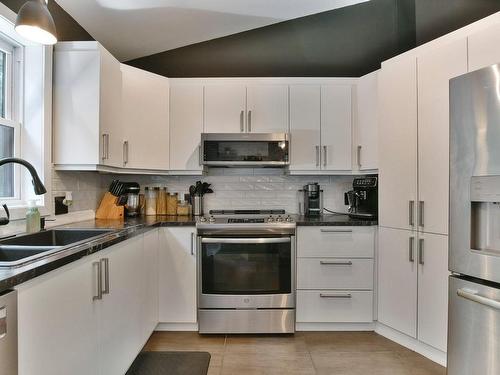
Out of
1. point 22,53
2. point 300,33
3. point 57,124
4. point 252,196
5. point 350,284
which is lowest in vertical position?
point 350,284

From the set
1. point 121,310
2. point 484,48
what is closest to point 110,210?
point 121,310

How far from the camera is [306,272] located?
2.62 m

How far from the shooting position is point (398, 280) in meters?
2.44

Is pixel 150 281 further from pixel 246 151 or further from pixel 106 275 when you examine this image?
pixel 246 151

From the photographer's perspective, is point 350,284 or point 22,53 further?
point 350,284

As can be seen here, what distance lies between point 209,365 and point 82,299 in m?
1.17

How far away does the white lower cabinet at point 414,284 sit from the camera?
2164 millimetres

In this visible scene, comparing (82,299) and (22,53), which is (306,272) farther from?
(22,53)

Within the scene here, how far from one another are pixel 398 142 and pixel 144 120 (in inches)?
81.3

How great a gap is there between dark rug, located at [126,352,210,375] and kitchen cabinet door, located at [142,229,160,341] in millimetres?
145

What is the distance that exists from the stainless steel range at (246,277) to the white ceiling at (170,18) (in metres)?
1.73

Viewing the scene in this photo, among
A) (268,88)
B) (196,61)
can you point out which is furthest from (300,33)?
(196,61)

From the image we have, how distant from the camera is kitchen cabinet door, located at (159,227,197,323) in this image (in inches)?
103

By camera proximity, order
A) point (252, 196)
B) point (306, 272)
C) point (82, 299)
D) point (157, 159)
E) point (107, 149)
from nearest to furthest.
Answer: point (82, 299)
point (107, 149)
point (306, 272)
point (157, 159)
point (252, 196)
